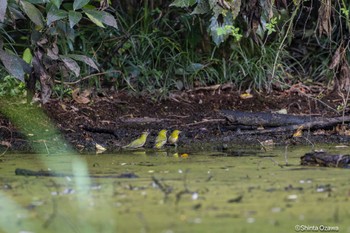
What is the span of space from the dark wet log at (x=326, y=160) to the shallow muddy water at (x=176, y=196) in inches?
4.5

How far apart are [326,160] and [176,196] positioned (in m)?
1.55

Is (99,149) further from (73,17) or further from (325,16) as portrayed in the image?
(325,16)

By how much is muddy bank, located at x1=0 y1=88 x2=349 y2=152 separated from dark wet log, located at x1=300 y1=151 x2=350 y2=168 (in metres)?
1.59

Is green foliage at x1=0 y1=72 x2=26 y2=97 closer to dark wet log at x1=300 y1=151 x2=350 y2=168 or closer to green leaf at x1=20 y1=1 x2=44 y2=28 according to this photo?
green leaf at x1=20 y1=1 x2=44 y2=28

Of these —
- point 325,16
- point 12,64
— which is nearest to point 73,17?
point 12,64

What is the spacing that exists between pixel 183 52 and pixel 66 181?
15.6 ft

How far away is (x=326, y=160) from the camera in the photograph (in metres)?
5.81

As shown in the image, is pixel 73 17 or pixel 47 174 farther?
pixel 73 17

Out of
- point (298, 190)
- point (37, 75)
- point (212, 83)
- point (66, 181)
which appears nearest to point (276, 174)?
point (298, 190)

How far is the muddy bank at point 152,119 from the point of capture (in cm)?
769

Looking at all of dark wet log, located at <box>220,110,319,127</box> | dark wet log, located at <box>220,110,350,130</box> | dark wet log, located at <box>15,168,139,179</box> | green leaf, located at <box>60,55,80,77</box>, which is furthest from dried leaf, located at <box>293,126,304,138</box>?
dark wet log, located at <box>15,168,139,179</box>

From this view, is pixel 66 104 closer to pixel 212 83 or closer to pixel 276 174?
pixel 212 83

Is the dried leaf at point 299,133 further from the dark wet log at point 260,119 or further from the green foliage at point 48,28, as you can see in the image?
the green foliage at point 48,28

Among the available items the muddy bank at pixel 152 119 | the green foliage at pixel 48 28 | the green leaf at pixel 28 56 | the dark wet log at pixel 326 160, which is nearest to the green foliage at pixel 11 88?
the muddy bank at pixel 152 119
